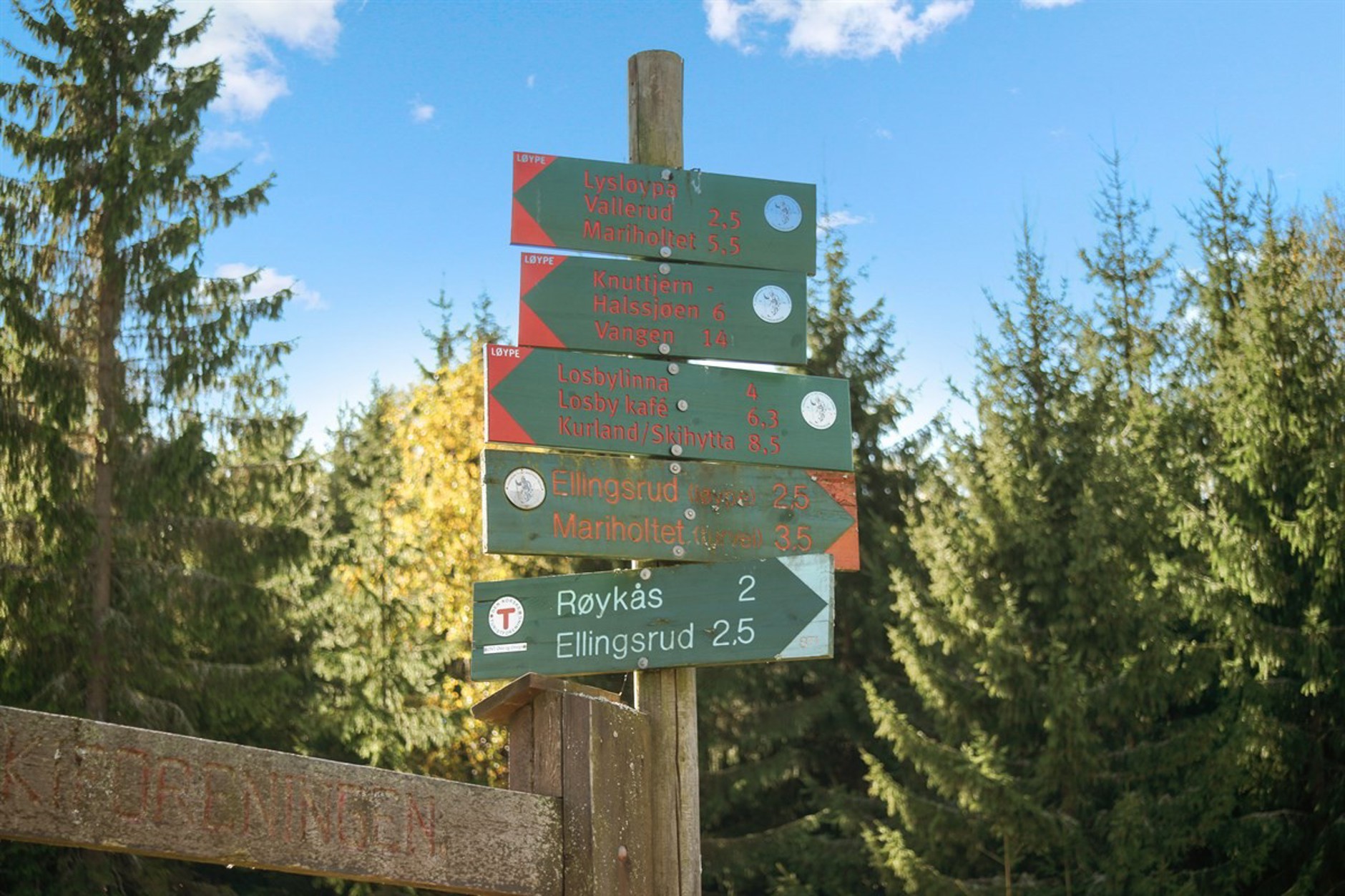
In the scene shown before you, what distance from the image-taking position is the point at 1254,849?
14.3 metres

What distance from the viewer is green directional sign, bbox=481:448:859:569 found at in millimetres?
4480

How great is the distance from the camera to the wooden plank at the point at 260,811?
2570mm

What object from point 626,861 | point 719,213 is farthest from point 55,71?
point 626,861

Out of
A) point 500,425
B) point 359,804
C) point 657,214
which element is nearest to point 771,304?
point 657,214

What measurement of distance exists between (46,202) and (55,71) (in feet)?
6.30

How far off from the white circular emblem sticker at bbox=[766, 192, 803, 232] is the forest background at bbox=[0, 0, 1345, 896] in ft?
27.4

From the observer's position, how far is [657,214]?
16.0ft

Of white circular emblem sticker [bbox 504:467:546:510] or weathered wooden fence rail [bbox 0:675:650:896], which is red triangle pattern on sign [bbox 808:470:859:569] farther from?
weathered wooden fence rail [bbox 0:675:650:896]

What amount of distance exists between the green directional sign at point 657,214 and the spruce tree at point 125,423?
42.1 ft

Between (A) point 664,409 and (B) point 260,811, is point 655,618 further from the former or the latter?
(B) point 260,811

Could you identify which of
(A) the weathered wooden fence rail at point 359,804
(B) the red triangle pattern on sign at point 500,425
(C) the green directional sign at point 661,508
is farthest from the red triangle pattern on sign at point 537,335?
(A) the weathered wooden fence rail at point 359,804

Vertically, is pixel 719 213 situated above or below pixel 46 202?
below

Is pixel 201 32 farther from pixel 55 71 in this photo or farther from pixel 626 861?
pixel 626 861

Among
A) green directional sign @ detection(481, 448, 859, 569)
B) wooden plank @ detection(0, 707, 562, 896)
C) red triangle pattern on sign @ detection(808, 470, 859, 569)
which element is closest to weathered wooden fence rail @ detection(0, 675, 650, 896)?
wooden plank @ detection(0, 707, 562, 896)
